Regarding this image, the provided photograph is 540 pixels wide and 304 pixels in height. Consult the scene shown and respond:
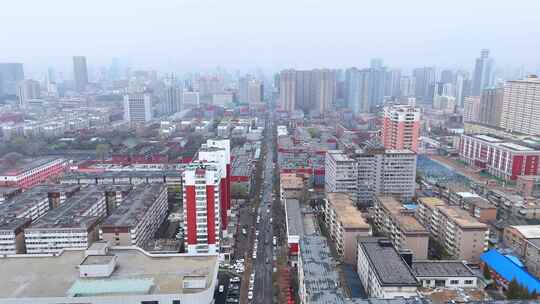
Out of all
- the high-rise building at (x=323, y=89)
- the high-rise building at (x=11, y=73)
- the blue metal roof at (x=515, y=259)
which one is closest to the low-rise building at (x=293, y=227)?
the blue metal roof at (x=515, y=259)

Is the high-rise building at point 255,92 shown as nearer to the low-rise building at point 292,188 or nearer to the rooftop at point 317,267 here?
the low-rise building at point 292,188

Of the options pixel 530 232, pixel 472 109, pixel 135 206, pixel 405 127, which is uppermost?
pixel 405 127

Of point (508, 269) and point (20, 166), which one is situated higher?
point (20, 166)

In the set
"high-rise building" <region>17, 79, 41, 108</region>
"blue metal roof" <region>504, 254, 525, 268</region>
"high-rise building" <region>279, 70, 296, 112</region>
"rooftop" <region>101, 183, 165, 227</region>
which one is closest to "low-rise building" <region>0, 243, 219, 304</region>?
"rooftop" <region>101, 183, 165, 227</region>

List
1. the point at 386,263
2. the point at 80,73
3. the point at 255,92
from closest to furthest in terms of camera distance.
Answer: the point at 386,263
the point at 255,92
the point at 80,73

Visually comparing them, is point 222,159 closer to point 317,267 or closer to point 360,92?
point 317,267

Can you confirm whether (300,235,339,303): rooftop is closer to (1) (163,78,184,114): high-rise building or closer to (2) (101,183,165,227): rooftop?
(2) (101,183,165,227): rooftop

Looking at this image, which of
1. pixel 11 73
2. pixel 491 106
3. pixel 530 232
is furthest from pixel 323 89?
pixel 11 73
